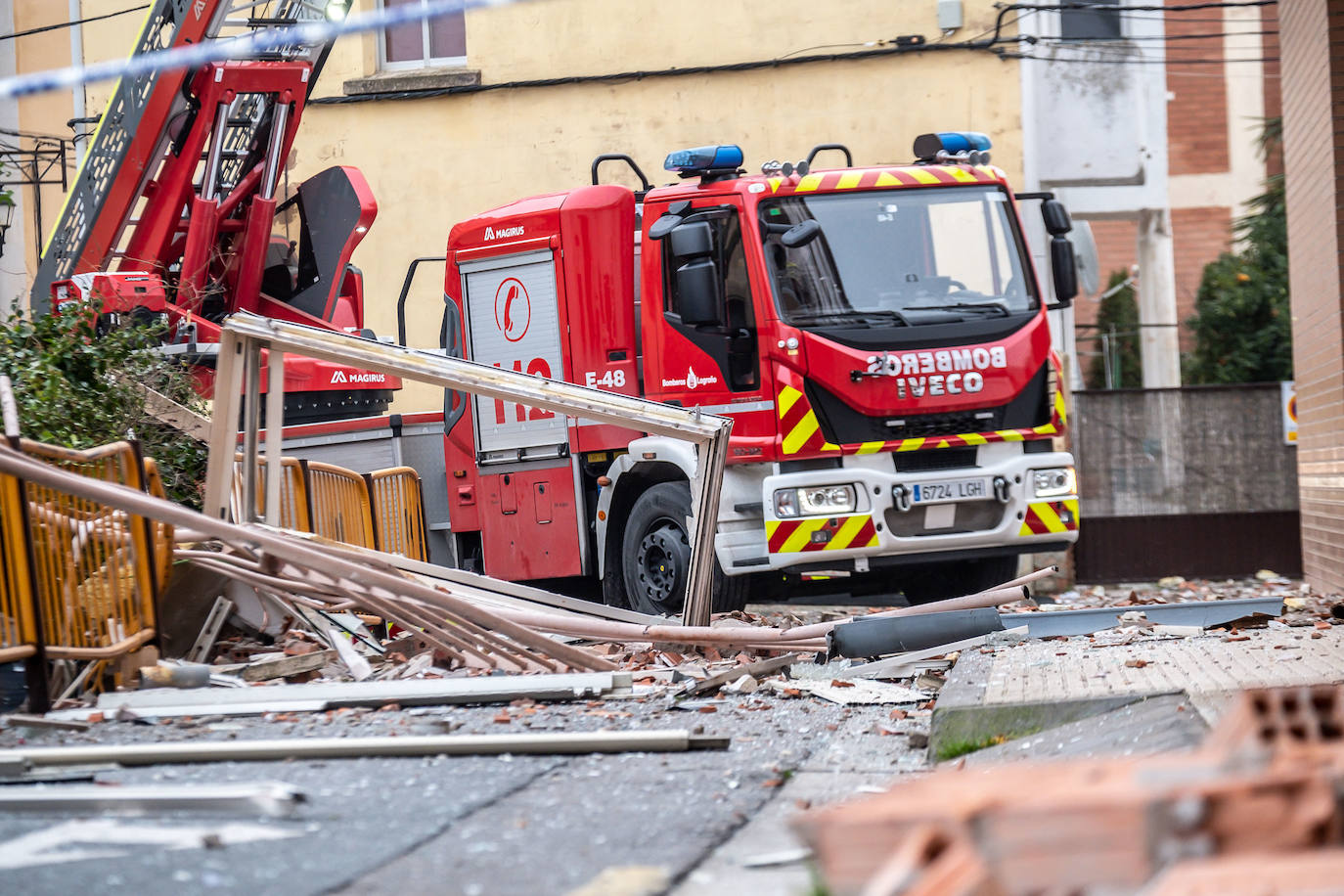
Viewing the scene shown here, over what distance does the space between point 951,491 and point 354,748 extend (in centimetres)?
556

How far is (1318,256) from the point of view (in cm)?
994

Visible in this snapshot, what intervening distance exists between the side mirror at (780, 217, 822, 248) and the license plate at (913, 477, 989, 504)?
1.60m

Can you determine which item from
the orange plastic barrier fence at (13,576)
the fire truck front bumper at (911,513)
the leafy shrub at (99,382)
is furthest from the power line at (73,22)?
the orange plastic barrier fence at (13,576)

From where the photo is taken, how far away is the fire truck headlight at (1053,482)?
9844 mm

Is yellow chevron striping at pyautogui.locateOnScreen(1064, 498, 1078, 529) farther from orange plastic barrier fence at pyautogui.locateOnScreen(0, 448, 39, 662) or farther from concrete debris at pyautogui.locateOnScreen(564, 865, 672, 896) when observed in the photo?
concrete debris at pyautogui.locateOnScreen(564, 865, 672, 896)

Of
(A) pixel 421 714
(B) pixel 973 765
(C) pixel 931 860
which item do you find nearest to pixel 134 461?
(A) pixel 421 714

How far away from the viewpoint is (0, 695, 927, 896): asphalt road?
3340mm

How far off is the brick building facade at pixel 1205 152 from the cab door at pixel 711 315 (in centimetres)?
2134

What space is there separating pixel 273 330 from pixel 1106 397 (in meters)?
9.94

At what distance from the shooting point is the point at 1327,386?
9.91 meters

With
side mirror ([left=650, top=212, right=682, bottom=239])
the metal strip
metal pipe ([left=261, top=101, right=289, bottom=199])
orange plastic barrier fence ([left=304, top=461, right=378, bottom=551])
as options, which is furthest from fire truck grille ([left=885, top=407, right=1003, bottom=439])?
metal pipe ([left=261, top=101, right=289, bottom=199])

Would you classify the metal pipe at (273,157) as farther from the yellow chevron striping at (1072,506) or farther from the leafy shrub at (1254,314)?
the leafy shrub at (1254,314)

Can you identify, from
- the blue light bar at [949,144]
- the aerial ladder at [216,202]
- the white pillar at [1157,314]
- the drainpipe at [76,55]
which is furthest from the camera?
the white pillar at [1157,314]

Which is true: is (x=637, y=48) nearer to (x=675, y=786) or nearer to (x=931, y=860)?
(x=675, y=786)
